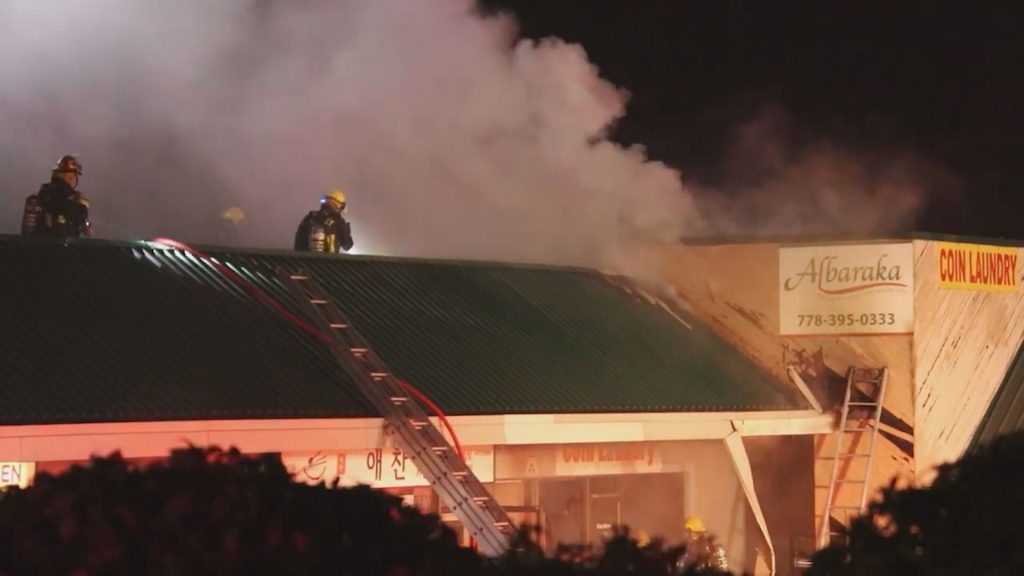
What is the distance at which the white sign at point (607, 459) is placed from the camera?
53.5 ft

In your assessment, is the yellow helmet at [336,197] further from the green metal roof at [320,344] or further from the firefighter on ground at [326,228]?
the green metal roof at [320,344]

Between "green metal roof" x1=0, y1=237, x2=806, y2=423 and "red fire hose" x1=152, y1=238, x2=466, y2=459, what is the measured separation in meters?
0.09

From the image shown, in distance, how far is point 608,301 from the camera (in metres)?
19.4

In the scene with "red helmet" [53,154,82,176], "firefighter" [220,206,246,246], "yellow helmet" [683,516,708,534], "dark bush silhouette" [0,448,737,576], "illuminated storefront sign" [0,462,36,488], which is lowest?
"dark bush silhouette" [0,448,737,576]

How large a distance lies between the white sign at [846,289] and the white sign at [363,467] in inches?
223

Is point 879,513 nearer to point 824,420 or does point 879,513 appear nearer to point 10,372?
point 10,372

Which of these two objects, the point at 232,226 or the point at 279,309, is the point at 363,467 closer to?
the point at 279,309

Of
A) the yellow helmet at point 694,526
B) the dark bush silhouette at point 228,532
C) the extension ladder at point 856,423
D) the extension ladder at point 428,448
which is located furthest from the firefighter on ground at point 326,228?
the dark bush silhouette at point 228,532

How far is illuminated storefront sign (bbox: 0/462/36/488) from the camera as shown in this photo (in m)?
11.7

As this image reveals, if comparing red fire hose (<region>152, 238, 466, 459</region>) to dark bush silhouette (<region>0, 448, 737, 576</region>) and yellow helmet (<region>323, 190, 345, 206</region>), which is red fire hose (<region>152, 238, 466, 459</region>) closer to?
yellow helmet (<region>323, 190, 345, 206</region>)

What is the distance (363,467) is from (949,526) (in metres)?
A: 10.5

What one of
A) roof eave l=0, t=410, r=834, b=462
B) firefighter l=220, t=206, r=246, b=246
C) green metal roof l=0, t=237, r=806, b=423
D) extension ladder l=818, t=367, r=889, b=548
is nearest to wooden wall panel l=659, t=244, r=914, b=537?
extension ladder l=818, t=367, r=889, b=548

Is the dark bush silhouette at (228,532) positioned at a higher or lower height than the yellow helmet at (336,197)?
lower

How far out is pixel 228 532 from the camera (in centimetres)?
424
